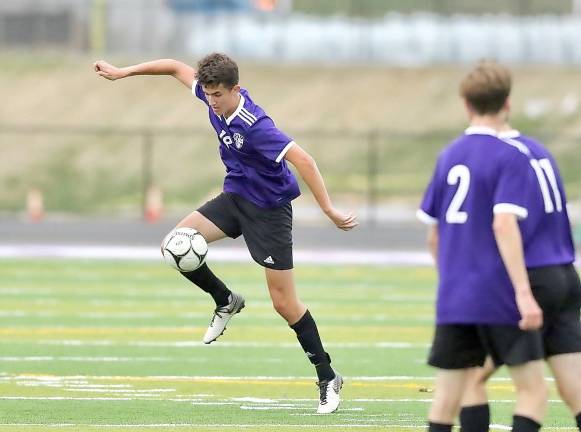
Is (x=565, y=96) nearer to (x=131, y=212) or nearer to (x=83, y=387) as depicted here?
(x=131, y=212)

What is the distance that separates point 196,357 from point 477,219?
580cm

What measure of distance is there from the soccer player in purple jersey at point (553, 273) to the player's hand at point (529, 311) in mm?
359

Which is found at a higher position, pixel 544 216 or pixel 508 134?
pixel 508 134

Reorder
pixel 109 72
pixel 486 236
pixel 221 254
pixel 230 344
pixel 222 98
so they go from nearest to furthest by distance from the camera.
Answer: pixel 486 236
pixel 222 98
pixel 109 72
pixel 230 344
pixel 221 254

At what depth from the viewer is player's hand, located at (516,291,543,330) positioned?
220 inches

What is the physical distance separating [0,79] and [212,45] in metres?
7.96

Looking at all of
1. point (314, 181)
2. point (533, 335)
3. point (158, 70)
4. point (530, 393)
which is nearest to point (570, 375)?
point (530, 393)

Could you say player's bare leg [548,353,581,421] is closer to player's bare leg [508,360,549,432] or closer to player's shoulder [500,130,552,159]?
player's bare leg [508,360,549,432]

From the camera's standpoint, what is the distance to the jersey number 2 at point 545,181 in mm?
5844

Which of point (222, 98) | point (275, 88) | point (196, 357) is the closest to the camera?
point (222, 98)

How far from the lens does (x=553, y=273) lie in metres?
6.00

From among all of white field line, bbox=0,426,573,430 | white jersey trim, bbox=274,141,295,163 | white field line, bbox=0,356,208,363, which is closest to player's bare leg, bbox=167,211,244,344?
white jersey trim, bbox=274,141,295,163

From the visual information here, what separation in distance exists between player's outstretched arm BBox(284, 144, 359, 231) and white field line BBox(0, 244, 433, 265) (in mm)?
12743

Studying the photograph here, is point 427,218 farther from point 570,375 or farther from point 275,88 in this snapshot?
point 275,88
